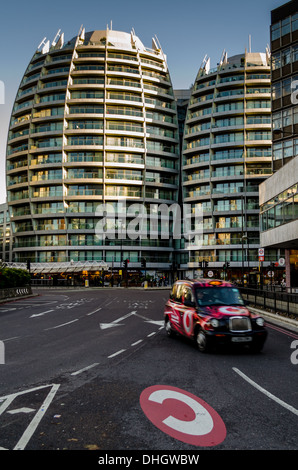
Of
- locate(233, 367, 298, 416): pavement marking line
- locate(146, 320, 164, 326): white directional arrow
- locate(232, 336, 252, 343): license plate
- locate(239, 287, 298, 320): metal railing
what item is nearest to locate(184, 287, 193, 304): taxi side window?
locate(232, 336, 252, 343): license plate

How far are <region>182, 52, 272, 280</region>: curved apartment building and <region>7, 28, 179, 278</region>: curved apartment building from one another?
6697 millimetres

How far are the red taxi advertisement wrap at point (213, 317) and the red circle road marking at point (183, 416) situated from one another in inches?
115

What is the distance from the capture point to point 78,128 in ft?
233

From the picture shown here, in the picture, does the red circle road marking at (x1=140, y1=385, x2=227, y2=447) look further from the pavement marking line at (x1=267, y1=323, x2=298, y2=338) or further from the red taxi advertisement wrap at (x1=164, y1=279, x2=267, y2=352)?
the pavement marking line at (x1=267, y1=323, x2=298, y2=338)

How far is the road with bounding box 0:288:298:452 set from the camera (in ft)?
14.3

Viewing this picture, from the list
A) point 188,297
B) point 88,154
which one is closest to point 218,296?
point 188,297

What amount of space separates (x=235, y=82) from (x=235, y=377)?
71.7 metres

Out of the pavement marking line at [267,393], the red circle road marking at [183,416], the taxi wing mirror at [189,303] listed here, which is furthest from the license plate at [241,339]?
the red circle road marking at [183,416]

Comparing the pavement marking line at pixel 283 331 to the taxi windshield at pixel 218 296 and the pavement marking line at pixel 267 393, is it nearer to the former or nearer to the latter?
the taxi windshield at pixel 218 296

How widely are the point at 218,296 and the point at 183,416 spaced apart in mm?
5491

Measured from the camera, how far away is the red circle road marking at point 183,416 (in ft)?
14.6

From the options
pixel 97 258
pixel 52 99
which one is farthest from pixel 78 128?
pixel 97 258

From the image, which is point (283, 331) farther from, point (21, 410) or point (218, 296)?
point (21, 410)

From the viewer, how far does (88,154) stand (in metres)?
70.9
